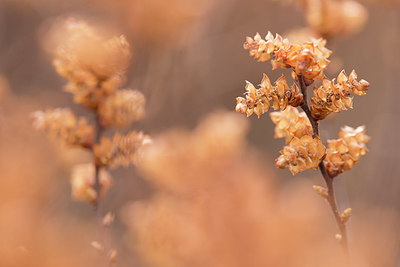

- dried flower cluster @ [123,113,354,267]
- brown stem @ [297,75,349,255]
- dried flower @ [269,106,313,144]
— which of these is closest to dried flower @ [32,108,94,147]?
dried flower cluster @ [123,113,354,267]

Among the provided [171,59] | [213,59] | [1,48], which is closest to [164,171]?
[171,59]

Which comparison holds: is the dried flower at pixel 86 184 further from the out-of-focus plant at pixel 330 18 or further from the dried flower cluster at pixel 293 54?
the out-of-focus plant at pixel 330 18

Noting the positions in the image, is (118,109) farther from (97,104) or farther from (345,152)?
(345,152)

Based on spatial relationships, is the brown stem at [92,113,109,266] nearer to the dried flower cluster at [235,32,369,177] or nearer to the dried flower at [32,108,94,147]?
the dried flower at [32,108,94,147]

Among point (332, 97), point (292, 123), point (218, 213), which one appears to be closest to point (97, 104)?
point (218, 213)

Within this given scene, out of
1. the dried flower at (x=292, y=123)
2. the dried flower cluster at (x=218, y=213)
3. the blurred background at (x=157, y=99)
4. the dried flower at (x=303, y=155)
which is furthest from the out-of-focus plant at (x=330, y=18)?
the dried flower at (x=303, y=155)

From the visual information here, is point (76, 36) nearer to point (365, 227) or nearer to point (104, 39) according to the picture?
point (104, 39)
